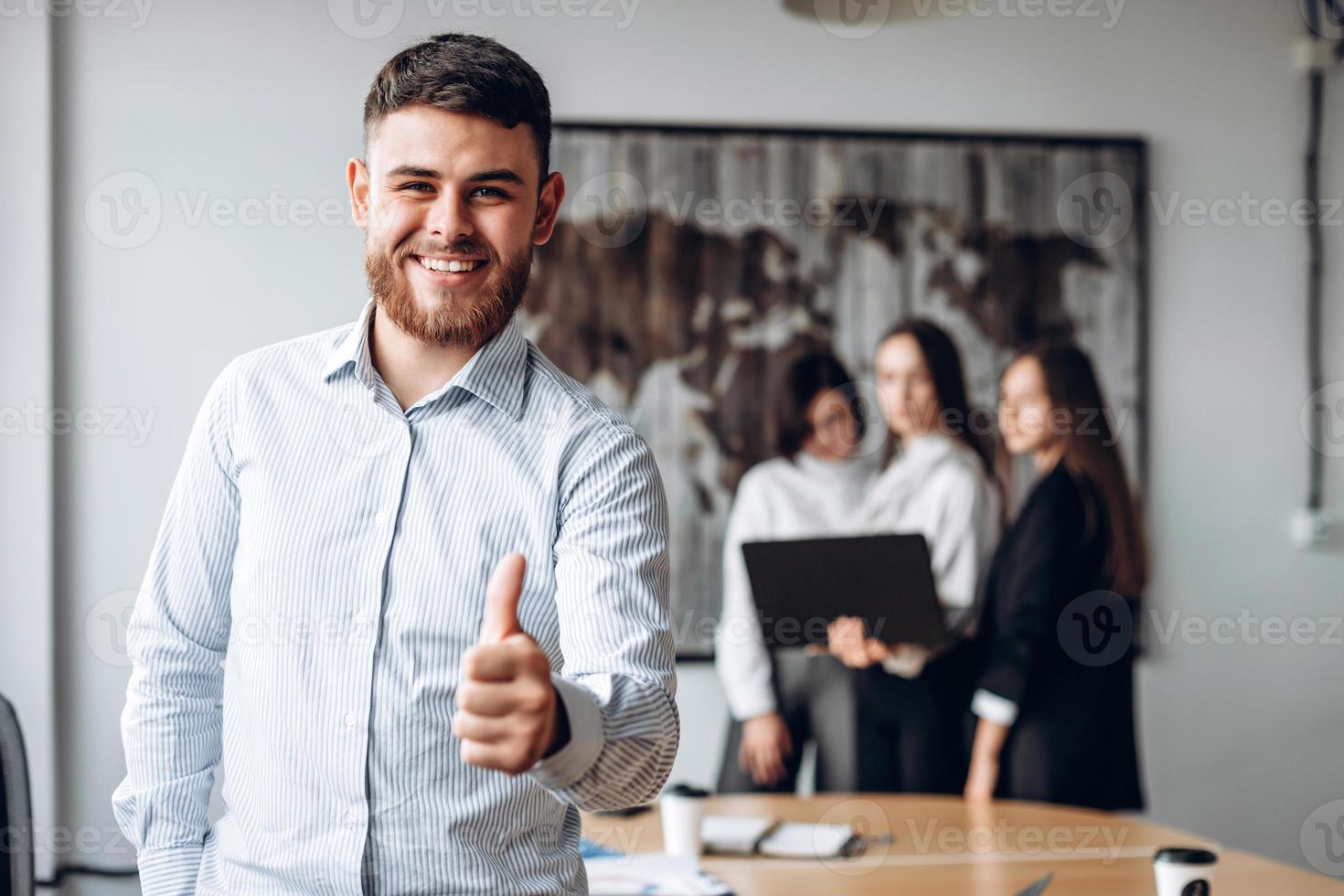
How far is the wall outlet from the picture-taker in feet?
12.8

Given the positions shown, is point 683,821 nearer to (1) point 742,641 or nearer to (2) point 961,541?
(1) point 742,641

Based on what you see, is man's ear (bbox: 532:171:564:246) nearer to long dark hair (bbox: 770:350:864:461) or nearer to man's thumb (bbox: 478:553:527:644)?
man's thumb (bbox: 478:553:527:644)

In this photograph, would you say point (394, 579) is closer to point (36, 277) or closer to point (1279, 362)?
point (36, 277)

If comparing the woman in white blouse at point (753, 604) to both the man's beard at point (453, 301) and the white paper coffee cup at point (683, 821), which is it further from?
the man's beard at point (453, 301)

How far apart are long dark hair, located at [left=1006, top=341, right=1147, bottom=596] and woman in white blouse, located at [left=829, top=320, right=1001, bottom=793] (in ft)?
0.78

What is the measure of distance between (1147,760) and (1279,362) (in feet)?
4.31

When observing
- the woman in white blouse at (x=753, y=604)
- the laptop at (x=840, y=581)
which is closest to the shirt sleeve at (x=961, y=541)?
the woman in white blouse at (x=753, y=604)

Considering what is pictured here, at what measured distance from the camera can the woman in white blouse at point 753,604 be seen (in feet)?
10.6

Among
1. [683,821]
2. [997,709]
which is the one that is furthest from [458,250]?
[997,709]

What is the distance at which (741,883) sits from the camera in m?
1.96

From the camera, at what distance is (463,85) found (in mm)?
1207

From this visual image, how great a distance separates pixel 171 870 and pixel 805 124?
2932 mm

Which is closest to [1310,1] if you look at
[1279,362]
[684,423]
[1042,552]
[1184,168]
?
[1184,168]

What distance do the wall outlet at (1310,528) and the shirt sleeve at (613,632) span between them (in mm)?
3280
